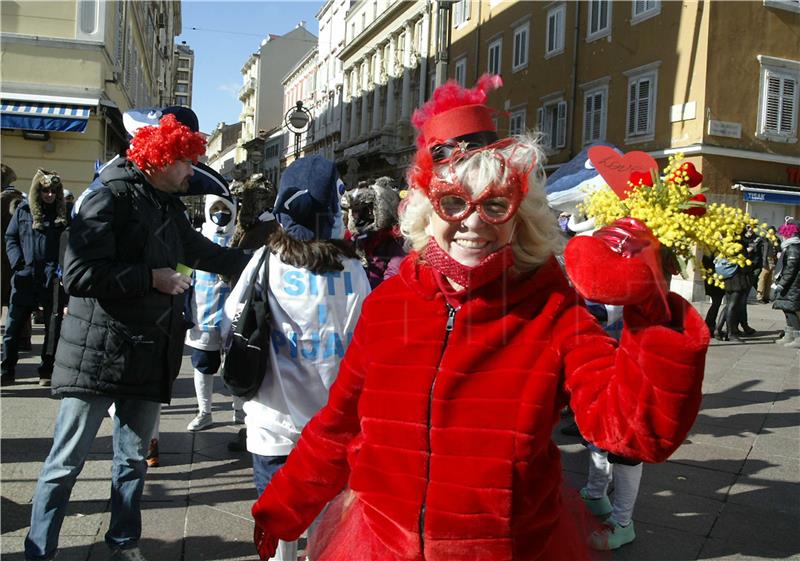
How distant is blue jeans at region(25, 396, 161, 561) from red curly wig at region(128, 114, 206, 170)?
111 centimetres

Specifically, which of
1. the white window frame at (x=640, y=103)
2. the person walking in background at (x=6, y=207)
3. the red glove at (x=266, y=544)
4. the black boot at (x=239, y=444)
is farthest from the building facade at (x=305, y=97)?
the red glove at (x=266, y=544)

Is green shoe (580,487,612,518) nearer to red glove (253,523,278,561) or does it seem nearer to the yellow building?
red glove (253,523,278,561)

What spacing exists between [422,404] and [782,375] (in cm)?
875

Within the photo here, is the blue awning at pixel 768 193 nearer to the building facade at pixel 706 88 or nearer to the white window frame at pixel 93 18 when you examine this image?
the building facade at pixel 706 88

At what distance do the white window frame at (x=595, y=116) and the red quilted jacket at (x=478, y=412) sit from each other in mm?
20634

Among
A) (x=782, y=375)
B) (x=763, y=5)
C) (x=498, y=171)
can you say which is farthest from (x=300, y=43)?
(x=498, y=171)

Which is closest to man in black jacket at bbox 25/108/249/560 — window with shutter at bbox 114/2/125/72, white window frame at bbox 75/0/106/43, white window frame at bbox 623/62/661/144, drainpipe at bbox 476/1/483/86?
white window frame at bbox 75/0/106/43

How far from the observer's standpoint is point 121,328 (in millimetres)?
3102

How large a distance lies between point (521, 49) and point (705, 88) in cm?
978

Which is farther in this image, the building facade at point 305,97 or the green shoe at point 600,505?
the building facade at point 305,97

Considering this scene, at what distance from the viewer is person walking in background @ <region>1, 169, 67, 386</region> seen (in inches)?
269

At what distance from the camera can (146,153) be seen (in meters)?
3.25

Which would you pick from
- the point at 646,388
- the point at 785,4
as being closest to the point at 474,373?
the point at 646,388

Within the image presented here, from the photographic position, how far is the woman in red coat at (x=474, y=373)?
5.26 feet
